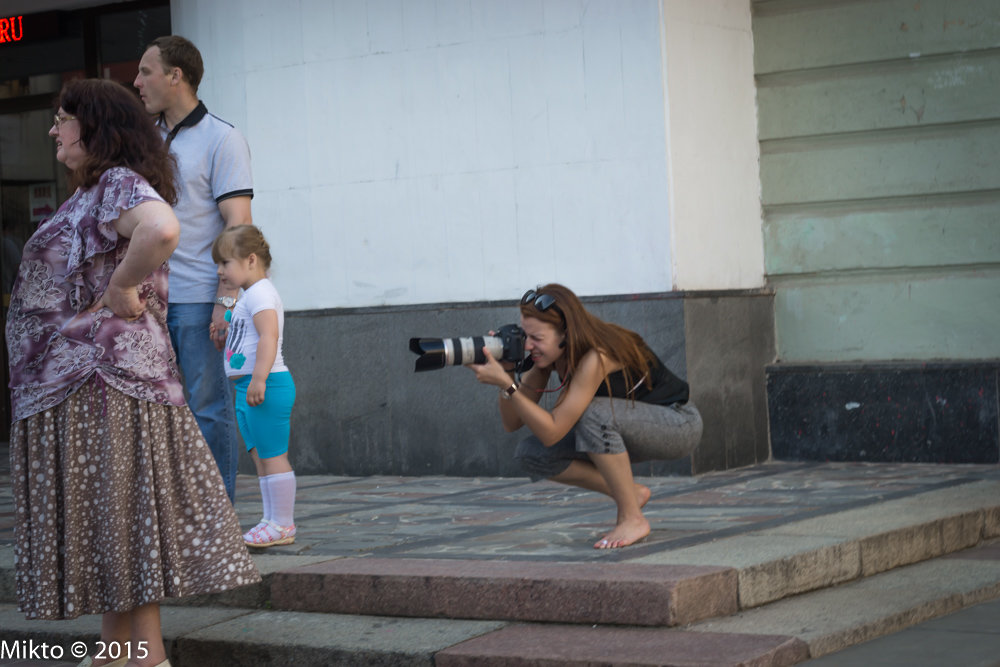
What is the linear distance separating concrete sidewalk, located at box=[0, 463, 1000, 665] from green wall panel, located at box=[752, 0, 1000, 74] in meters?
2.61

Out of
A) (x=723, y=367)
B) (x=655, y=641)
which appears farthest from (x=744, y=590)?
(x=723, y=367)

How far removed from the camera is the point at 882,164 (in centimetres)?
773

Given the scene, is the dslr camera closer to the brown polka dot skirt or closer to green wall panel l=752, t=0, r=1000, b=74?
the brown polka dot skirt

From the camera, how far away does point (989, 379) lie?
7336 mm

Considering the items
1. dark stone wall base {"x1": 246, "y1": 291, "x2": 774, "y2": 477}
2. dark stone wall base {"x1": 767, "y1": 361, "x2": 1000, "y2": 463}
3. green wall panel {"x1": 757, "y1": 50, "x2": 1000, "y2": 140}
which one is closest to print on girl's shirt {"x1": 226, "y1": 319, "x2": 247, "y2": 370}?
dark stone wall base {"x1": 246, "y1": 291, "x2": 774, "y2": 477}

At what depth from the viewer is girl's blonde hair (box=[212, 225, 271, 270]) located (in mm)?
5227

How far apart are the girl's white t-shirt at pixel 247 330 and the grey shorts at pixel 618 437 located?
1.02 meters

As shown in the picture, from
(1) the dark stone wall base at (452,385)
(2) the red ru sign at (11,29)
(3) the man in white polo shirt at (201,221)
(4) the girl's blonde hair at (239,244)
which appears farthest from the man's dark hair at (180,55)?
(2) the red ru sign at (11,29)

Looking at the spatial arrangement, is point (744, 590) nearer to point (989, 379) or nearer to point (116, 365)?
point (116, 365)

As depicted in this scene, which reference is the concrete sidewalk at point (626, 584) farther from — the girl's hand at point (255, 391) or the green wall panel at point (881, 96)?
the green wall panel at point (881, 96)

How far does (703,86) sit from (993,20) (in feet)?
5.08

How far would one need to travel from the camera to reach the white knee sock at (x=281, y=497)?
531 cm

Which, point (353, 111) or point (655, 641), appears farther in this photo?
point (353, 111)

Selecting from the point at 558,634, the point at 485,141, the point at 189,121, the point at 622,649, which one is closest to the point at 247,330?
the point at 189,121
